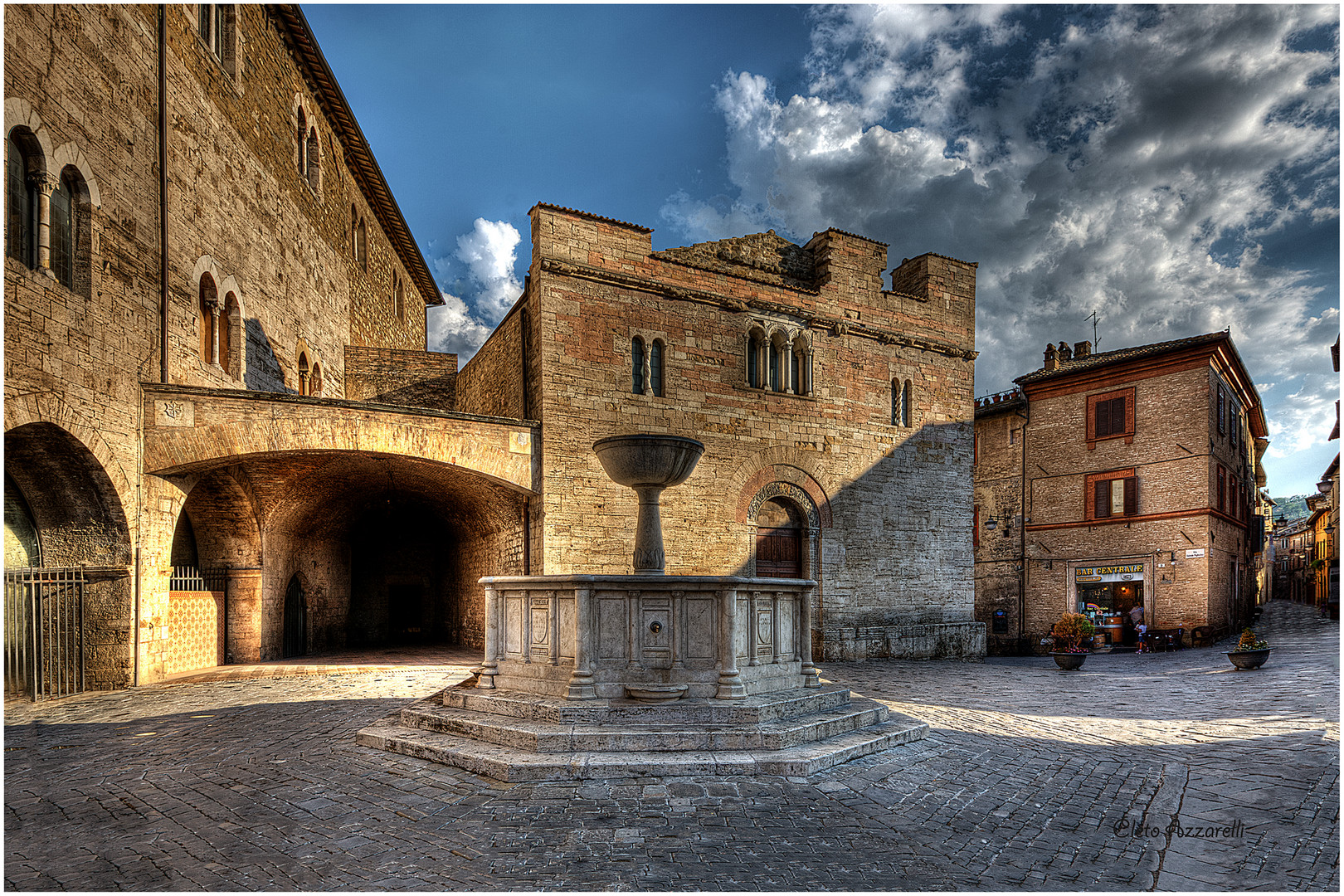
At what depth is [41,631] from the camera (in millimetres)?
9867

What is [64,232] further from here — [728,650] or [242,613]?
[728,650]

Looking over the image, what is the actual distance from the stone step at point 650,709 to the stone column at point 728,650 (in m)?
0.08

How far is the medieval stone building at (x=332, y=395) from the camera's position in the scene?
31.5 ft

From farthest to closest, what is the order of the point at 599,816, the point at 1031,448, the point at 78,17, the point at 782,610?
the point at 1031,448
the point at 78,17
the point at 782,610
the point at 599,816

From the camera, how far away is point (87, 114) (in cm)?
955

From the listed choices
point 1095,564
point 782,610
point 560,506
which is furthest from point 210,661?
point 1095,564

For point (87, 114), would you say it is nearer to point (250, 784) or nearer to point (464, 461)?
point (464, 461)

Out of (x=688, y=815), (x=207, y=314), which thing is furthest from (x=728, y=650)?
(x=207, y=314)

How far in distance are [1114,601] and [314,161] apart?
2424 centimetres

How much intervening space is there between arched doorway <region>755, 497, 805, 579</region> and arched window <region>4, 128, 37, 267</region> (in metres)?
12.0

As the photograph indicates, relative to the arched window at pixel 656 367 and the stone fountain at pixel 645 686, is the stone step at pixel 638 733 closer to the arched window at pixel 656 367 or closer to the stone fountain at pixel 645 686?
the stone fountain at pixel 645 686

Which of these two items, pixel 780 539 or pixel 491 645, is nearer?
pixel 491 645

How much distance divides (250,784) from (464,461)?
24.3ft

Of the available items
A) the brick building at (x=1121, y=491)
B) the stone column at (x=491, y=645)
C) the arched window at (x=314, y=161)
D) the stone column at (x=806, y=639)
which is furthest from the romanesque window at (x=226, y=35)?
the brick building at (x=1121, y=491)
